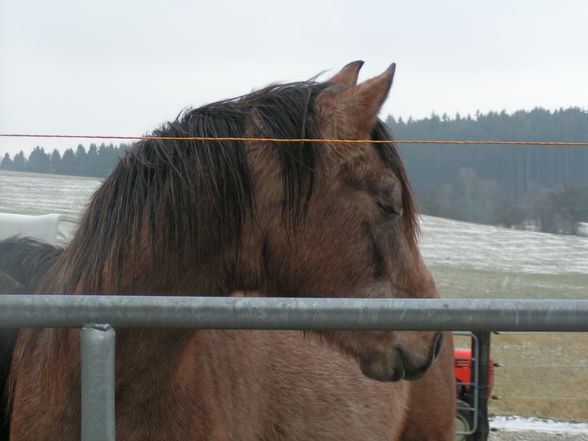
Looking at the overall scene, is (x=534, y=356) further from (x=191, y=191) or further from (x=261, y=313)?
(x=261, y=313)

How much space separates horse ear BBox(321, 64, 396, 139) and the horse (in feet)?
4.64

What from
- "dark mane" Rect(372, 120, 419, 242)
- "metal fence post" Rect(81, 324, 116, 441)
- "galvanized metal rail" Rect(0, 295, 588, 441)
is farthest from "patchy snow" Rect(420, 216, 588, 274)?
"metal fence post" Rect(81, 324, 116, 441)

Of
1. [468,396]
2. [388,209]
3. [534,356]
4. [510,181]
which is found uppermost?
[388,209]

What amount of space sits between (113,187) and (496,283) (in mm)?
11947

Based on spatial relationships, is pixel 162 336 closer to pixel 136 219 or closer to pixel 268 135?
pixel 136 219

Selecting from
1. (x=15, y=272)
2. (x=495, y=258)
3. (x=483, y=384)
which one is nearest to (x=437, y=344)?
(x=15, y=272)

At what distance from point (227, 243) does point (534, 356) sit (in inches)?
338

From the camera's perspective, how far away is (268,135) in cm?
211

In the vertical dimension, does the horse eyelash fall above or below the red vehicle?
above

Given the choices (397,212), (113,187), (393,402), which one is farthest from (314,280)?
(393,402)

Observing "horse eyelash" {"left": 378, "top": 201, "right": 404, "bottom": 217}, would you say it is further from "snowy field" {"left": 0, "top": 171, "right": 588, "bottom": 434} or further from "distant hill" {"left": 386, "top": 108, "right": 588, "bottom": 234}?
"distant hill" {"left": 386, "top": 108, "right": 588, "bottom": 234}

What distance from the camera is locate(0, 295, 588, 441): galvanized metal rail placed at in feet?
3.79

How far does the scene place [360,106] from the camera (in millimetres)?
2102

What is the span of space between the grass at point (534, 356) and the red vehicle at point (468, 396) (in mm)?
543
